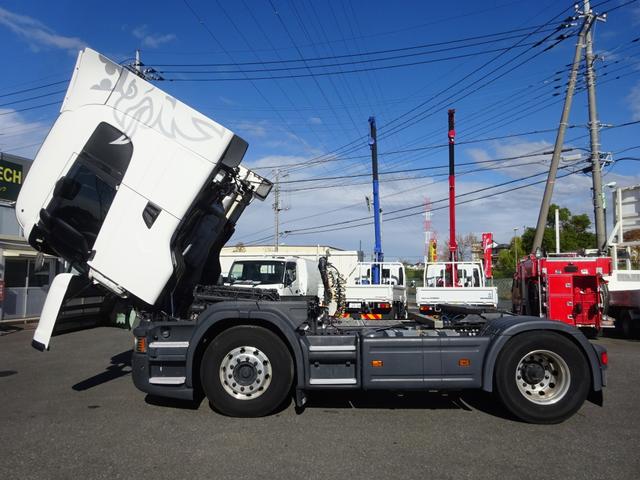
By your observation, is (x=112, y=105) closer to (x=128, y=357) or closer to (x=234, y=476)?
(x=234, y=476)

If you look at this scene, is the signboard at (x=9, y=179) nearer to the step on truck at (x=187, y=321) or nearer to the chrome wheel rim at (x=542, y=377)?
the step on truck at (x=187, y=321)

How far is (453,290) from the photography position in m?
14.2

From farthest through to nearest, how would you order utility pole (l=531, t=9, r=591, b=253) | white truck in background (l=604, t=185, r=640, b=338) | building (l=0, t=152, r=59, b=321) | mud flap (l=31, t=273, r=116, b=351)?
utility pole (l=531, t=9, r=591, b=253)
building (l=0, t=152, r=59, b=321)
white truck in background (l=604, t=185, r=640, b=338)
mud flap (l=31, t=273, r=116, b=351)

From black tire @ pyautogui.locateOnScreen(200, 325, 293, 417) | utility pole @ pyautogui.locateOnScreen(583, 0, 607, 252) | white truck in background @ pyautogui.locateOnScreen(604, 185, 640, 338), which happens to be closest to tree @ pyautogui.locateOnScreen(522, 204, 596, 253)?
utility pole @ pyautogui.locateOnScreen(583, 0, 607, 252)

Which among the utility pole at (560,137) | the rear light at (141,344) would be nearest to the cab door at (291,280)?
the rear light at (141,344)

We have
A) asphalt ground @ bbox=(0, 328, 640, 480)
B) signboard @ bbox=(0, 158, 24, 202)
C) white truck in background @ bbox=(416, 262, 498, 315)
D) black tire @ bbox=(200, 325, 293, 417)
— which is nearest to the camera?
asphalt ground @ bbox=(0, 328, 640, 480)

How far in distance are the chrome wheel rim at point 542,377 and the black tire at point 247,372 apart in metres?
2.63

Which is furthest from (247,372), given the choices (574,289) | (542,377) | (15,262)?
(15,262)

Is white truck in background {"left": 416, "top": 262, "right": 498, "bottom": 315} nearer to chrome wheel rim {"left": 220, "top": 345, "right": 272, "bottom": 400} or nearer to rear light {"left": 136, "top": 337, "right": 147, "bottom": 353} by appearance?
chrome wheel rim {"left": 220, "top": 345, "right": 272, "bottom": 400}

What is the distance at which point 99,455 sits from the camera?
4.89 m

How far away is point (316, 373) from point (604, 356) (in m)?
3.25

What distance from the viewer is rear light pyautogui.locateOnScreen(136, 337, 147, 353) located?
614cm

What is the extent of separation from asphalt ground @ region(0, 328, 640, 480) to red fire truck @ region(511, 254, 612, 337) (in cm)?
684

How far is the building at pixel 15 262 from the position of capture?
17.9 m
